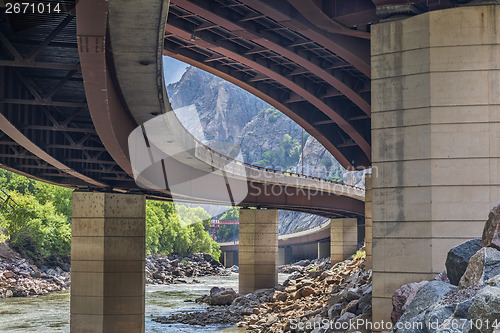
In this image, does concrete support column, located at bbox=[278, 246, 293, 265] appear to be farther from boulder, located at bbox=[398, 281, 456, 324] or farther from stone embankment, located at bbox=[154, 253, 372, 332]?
boulder, located at bbox=[398, 281, 456, 324]

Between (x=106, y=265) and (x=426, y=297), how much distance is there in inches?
790

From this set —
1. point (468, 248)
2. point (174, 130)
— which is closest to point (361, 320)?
point (468, 248)

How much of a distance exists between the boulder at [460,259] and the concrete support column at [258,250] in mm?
38326

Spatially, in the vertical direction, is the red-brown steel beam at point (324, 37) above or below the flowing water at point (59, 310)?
above

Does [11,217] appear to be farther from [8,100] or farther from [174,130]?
[8,100]

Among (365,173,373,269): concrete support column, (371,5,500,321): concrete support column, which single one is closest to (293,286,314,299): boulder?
(365,173,373,269): concrete support column

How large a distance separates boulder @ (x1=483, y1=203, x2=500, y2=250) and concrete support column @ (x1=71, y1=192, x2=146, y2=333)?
2056cm

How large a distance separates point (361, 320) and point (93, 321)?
14.3 metres

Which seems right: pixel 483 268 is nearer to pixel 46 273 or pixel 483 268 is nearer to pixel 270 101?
pixel 270 101

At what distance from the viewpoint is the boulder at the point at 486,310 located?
345 inches

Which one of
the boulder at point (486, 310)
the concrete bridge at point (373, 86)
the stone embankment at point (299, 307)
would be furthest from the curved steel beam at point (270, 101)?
the boulder at point (486, 310)

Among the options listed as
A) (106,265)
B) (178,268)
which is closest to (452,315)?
(106,265)

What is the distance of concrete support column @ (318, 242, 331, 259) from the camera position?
97625mm

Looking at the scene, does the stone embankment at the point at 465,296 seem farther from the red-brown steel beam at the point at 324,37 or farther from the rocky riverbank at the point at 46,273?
the rocky riverbank at the point at 46,273
